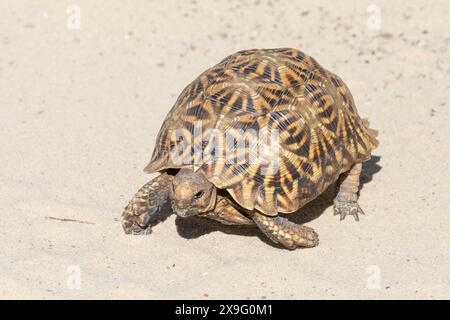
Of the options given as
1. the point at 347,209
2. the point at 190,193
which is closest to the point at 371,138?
the point at 347,209

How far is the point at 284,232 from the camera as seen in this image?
20.0 ft

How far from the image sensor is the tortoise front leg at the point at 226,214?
6.14 metres

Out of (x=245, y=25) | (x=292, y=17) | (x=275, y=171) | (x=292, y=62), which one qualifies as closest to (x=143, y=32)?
(x=245, y=25)

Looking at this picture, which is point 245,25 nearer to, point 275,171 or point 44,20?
point 44,20

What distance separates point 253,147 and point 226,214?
655 mm

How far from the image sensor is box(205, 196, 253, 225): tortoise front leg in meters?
6.14

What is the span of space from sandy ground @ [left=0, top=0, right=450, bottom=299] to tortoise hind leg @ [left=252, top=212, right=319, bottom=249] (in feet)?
0.47

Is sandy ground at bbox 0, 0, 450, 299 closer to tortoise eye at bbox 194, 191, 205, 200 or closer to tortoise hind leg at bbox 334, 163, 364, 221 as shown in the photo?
tortoise hind leg at bbox 334, 163, 364, 221

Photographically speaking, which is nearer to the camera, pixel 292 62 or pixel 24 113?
pixel 292 62

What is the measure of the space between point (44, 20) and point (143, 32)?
1.66 metres

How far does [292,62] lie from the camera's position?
654 centimetres

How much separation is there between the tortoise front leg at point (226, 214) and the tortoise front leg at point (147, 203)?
489mm

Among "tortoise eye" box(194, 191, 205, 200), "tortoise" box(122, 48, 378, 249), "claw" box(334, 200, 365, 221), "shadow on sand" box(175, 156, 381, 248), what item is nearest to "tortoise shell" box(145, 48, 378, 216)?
"tortoise" box(122, 48, 378, 249)

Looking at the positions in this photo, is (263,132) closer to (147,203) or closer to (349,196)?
(147,203)
